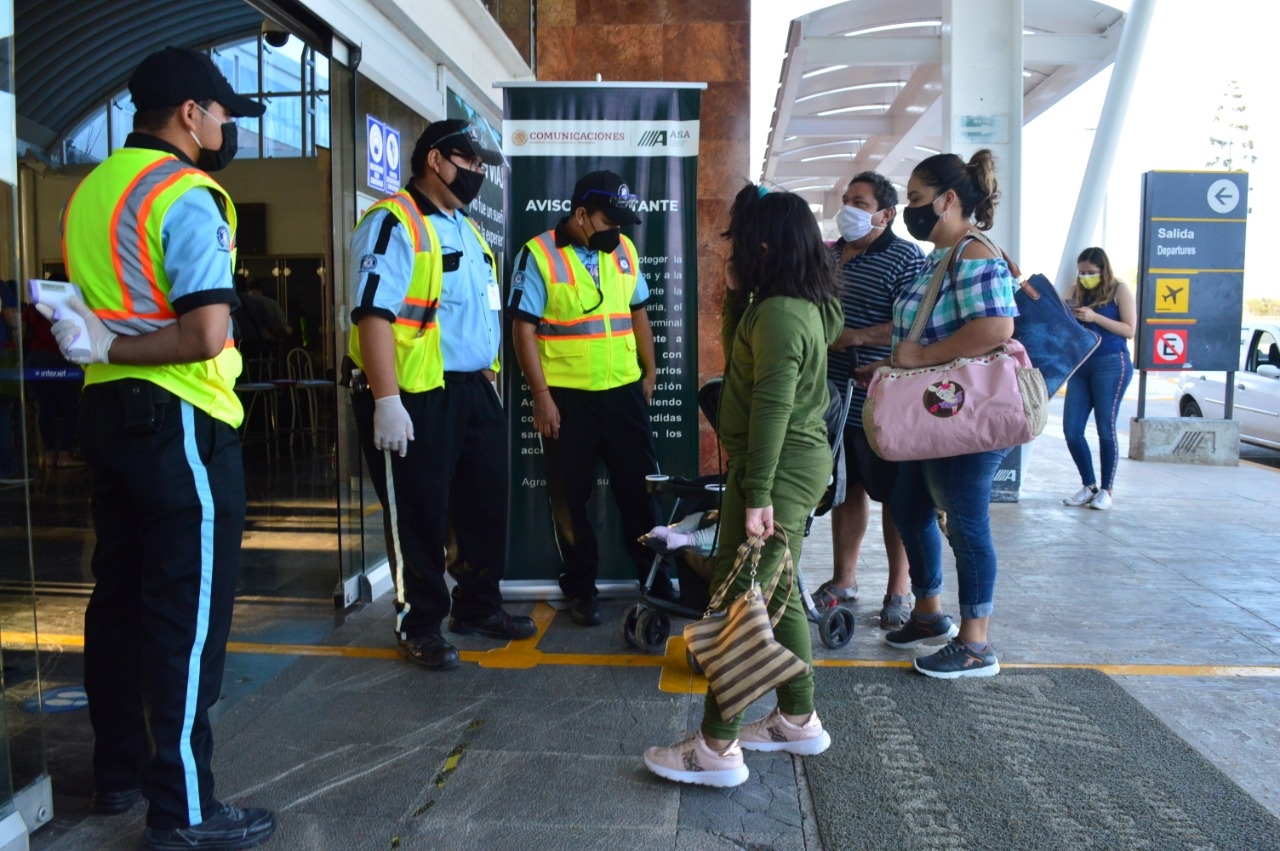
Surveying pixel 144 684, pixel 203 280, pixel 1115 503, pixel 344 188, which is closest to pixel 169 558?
pixel 144 684

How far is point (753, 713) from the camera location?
3588 millimetres

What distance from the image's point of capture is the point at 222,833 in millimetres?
2580

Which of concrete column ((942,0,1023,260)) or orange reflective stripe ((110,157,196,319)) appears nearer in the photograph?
orange reflective stripe ((110,157,196,319))

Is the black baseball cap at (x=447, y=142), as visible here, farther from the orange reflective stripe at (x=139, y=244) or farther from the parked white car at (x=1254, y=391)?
the parked white car at (x=1254, y=391)

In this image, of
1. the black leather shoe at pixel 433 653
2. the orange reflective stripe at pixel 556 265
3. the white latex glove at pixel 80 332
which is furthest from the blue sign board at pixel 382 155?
the white latex glove at pixel 80 332

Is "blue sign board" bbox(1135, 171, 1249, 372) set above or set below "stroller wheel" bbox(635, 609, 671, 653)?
above

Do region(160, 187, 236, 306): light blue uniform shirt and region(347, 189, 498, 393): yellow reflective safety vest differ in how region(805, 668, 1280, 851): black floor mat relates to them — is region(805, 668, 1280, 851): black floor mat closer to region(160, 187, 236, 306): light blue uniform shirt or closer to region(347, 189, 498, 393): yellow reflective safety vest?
region(347, 189, 498, 393): yellow reflective safety vest

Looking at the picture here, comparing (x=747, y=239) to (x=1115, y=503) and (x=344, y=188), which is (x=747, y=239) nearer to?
(x=344, y=188)

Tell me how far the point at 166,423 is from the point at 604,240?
241 centimetres

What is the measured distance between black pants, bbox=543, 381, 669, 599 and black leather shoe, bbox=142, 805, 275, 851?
2.20 metres

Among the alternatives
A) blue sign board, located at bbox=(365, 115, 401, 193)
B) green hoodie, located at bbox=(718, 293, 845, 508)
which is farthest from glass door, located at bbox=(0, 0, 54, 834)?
blue sign board, located at bbox=(365, 115, 401, 193)

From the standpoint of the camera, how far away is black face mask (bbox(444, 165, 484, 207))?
4016mm

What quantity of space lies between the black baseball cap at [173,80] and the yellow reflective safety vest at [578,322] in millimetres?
2015

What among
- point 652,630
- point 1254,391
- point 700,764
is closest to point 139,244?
point 700,764
